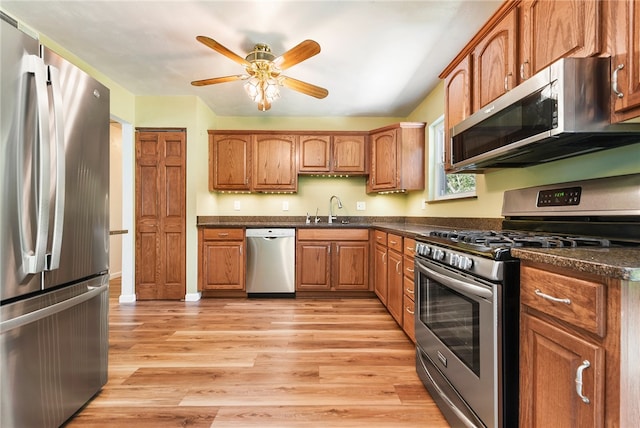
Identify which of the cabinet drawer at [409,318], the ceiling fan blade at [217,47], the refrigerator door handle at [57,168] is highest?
the ceiling fan blade at [217,47]

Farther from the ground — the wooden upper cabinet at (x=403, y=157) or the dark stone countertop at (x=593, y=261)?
the wooden upper cabinet at (x=403, y=157)

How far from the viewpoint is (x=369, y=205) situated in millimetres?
4254

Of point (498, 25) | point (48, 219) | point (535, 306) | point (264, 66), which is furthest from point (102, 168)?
point (498, 25)

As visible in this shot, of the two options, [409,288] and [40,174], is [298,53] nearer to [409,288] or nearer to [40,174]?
[40,174]

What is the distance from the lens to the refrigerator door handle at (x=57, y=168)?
49.4 inches

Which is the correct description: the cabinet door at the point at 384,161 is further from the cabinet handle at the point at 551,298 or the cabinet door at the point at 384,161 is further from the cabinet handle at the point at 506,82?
the cabinet handle at the point at 551,298

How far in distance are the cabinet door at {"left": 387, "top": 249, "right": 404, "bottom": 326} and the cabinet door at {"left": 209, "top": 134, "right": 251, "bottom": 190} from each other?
215cm

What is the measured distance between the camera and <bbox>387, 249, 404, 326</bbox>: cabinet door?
2557mm

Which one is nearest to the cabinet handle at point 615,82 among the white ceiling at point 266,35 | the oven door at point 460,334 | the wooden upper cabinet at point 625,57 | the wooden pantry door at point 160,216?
the wooden upper cabinet at point 625,57

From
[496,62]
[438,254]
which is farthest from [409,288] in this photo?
[496,62]

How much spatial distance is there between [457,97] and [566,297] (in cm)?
172

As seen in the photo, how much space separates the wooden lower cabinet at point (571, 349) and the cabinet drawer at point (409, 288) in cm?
120

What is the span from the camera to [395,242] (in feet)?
8.91

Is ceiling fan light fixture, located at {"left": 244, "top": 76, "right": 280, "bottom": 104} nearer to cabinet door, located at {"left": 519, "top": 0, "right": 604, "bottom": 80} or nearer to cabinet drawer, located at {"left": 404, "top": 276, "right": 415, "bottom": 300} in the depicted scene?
cabinet door, located at {"left": 519, "top": 0, "right": 604, "bottom": 80}
